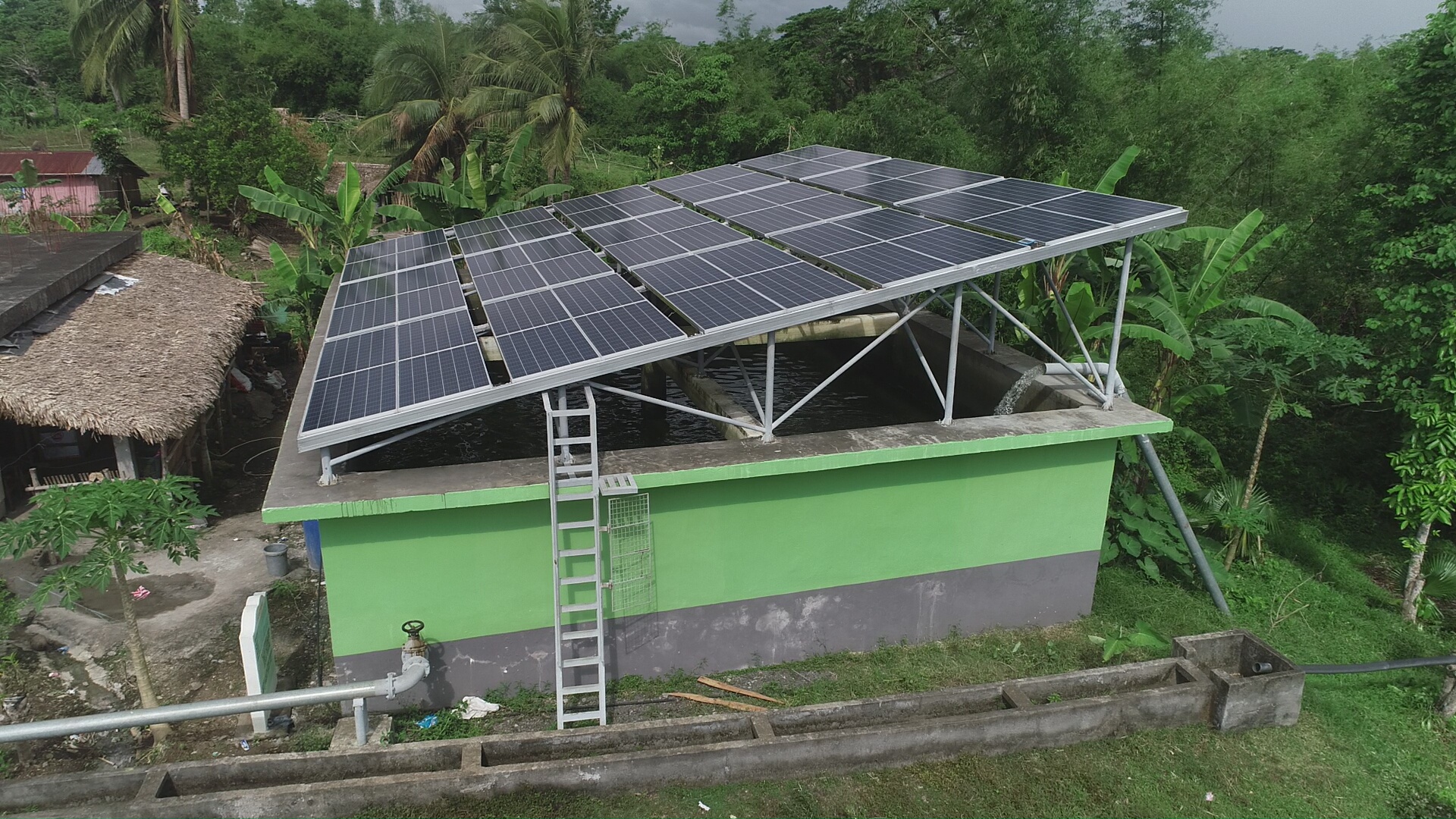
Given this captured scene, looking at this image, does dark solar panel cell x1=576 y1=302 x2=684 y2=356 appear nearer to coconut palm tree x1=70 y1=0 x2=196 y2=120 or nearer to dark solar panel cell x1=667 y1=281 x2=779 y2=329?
dark solar panel cell x1=667 y1=281 x2=779 y2=329

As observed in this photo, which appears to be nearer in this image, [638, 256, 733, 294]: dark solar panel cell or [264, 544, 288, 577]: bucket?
[638, 256, 733, 294]: dark solar panel cell

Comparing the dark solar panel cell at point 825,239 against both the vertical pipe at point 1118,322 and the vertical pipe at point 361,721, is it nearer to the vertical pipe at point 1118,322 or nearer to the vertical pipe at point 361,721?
the vertical pipe at point 1118,322

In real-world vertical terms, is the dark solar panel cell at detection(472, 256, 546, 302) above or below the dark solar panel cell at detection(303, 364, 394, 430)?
above

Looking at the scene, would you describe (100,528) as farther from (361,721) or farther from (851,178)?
(851,178)

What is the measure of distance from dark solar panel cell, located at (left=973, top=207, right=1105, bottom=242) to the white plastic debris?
7.55 m

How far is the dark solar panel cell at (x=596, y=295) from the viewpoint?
977cm

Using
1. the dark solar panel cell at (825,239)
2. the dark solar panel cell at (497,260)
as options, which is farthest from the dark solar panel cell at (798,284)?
the dark solar panel cell at (497,260)

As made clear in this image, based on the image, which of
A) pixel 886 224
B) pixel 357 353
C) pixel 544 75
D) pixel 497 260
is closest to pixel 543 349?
pixel 357 353

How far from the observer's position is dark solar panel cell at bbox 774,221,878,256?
10.6m

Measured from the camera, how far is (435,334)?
9961 mm

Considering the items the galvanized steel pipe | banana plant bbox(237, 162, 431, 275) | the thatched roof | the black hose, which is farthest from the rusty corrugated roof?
the black hose

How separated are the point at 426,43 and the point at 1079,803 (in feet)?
99.6

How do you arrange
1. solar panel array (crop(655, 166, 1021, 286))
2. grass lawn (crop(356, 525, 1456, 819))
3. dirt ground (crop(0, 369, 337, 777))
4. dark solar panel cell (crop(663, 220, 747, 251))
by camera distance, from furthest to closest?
dark solar panel cell (crop(663, 220, 747, 251)) → solar panel array (crop(655, 166, 1021, 286)) → dirt ground (crop(0, 369, 337, 777)) → grass lawn (crop(356, 525, 1456, 819))

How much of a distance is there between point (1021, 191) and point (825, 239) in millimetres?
3021
